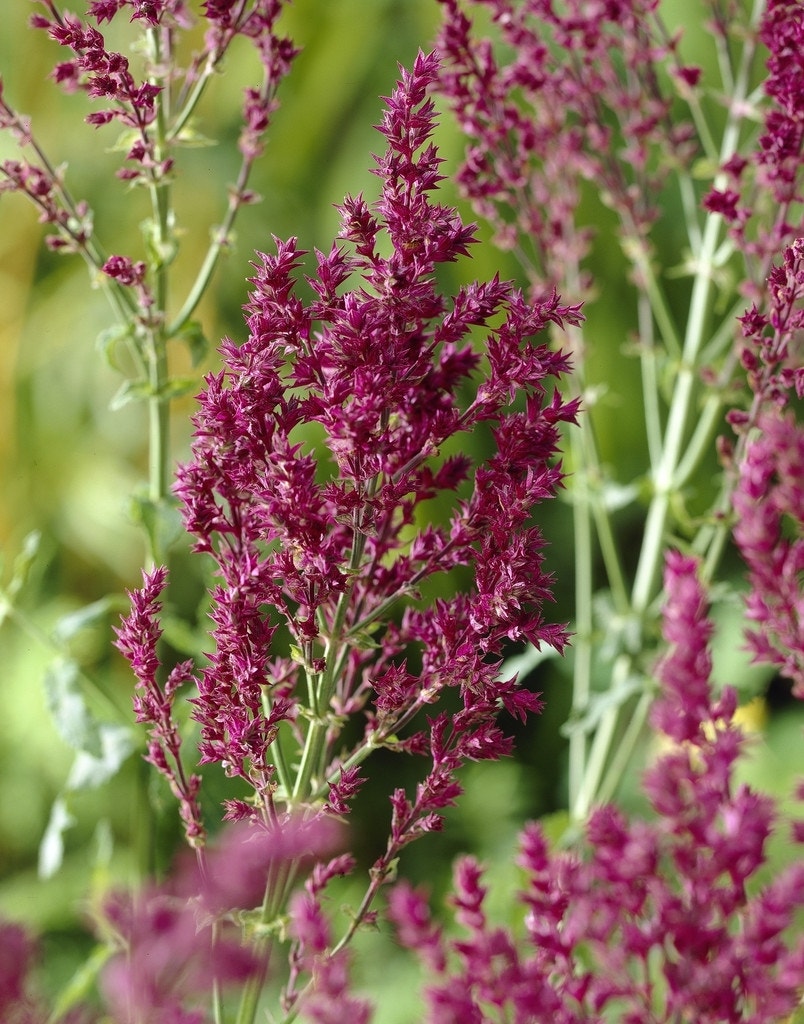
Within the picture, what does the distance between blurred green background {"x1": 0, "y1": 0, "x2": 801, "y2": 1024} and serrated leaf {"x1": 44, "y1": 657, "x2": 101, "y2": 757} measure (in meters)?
1.04

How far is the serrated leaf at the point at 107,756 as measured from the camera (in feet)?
2.89

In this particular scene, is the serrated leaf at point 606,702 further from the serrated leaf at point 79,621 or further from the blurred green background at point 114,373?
the blurred green background at point 114,373

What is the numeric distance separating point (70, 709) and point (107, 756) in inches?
1.8

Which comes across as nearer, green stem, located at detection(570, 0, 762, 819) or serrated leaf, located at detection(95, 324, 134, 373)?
serrated leaf, located at detection(95, 324, 134, 373)

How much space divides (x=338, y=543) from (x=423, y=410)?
8 cm

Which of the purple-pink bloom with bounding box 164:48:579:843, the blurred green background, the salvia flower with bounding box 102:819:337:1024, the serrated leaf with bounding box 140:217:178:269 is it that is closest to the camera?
the salvia flower with bounding box 102:819:337:1024

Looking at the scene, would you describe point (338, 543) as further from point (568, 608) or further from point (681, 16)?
point (681, 16)

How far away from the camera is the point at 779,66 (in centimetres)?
76

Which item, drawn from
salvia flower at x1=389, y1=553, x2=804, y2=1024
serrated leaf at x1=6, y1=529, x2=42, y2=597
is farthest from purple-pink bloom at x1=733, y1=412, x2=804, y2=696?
→ serrated leaf at x1=6, y1=529, x2=42, y2=597

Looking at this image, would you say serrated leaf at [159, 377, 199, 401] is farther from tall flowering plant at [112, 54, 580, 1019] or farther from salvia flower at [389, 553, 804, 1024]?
salvia flower at [389, 553, 804, 1024]

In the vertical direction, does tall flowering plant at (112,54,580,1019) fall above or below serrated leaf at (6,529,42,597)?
above

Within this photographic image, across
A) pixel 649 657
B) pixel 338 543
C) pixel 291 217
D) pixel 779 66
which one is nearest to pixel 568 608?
pixel 291 217

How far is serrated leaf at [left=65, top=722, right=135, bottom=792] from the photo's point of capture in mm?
879

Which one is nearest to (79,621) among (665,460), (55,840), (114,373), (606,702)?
(55,840)
